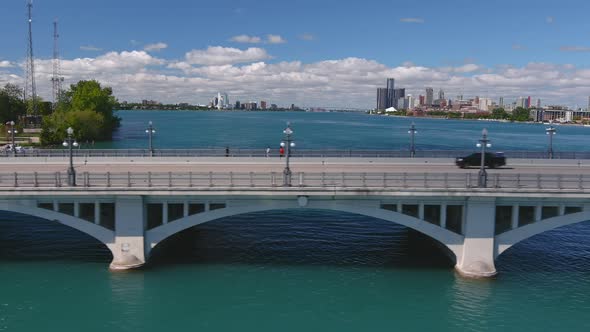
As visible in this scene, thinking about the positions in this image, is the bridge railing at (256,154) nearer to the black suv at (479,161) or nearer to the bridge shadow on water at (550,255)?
the black suv at (479,161)

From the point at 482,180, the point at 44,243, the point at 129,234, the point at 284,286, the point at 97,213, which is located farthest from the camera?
the point at 44,243

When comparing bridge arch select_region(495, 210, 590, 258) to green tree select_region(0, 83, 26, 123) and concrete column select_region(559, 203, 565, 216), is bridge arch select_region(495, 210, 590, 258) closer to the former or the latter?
concrete column select_region(559, 203, 565, 216)

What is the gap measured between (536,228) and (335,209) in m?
11.5

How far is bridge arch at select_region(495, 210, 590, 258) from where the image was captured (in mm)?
27562

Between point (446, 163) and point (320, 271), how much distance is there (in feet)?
57.8

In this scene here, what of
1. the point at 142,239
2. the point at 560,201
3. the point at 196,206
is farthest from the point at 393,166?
the point at 142,239

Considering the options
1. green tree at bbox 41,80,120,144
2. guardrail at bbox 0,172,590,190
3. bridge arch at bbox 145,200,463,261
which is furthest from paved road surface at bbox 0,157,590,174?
green tree at bbox 41,80,120,144

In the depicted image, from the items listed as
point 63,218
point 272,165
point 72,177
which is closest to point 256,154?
point 272,165

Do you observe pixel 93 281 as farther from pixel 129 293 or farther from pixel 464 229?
pixel 464 229

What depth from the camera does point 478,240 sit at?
1099 inches

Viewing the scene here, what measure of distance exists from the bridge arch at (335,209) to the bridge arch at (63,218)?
2.33 metres

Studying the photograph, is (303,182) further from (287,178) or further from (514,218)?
(514,218)

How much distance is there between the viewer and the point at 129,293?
26859 mm

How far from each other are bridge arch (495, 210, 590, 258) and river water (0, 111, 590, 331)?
8.11 ft
